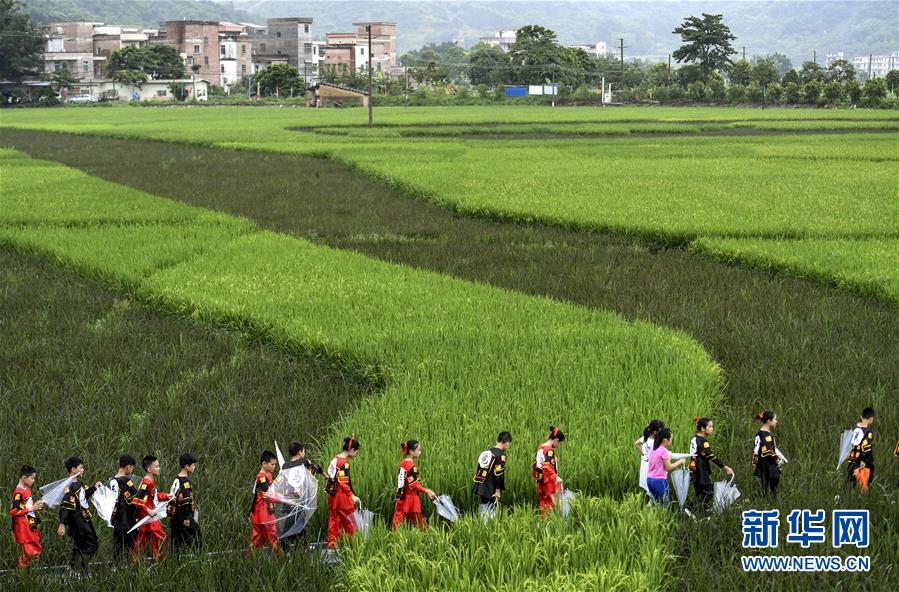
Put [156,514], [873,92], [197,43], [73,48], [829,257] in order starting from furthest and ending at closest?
[73,48] < [197,43] < [873,92] < [829,257] < [156,514]

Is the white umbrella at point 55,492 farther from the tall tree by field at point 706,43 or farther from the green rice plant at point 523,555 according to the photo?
the tall tree by field at point 706,43

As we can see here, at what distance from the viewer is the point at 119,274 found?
11.1m

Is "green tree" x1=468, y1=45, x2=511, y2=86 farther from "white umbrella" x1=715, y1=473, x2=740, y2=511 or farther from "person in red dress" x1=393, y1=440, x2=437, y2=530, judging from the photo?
"person in red dress" x1=393, y1=440, x2=437, y2=530

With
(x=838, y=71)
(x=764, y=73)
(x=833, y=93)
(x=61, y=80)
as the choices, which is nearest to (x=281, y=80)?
(x=61, y=80)

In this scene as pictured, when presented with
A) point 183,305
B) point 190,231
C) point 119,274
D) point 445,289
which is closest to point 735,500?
point 445,289

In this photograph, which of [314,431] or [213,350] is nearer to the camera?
[314,431]

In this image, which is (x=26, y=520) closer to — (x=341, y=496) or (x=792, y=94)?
(x=341, y=496)

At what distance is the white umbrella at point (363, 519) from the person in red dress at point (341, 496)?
3cm

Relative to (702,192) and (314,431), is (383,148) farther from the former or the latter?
(314,431)

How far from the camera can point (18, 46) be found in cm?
8125

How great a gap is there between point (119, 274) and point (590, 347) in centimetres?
599

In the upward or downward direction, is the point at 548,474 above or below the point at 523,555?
above

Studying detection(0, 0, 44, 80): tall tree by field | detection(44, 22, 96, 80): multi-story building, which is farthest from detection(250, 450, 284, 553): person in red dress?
detection(44, 22, 96, 80): multi-story building

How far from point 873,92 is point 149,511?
7205 cm
